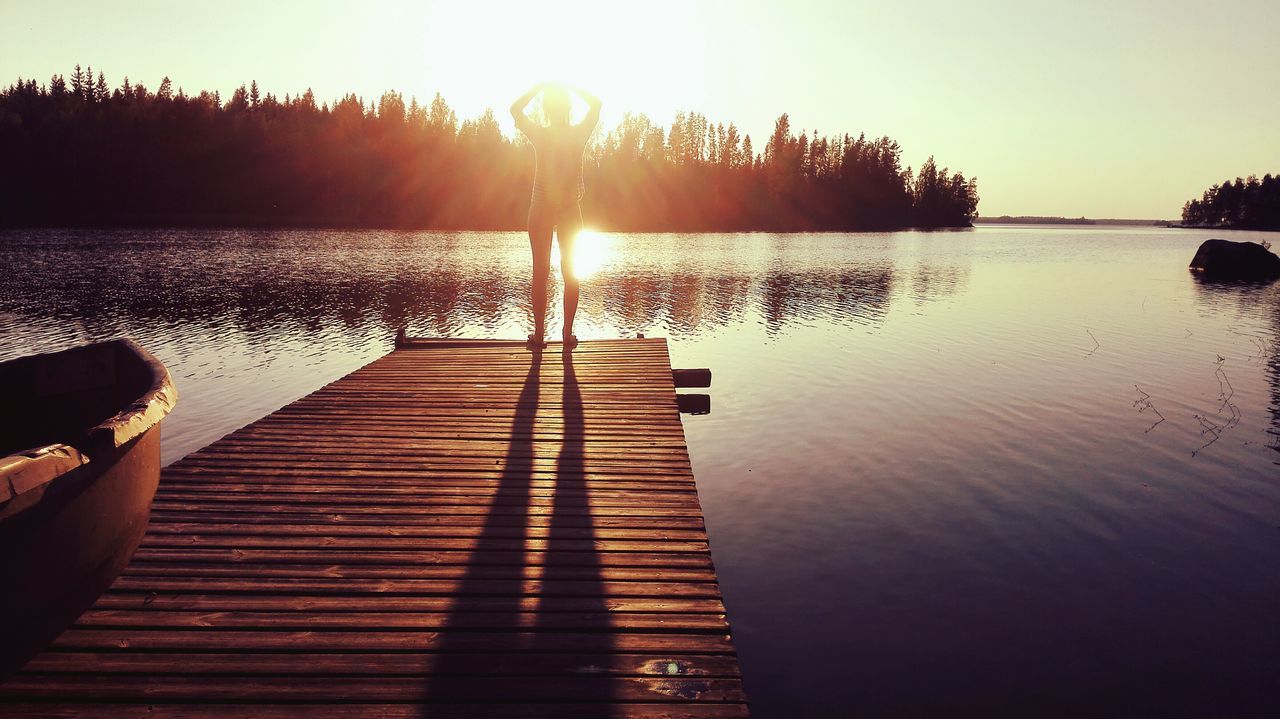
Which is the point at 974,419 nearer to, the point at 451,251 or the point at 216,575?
the point at 216,575

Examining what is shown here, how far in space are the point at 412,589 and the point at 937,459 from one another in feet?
24.5

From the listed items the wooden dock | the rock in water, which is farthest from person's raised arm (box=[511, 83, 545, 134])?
the rock in water

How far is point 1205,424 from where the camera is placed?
10.6 metres

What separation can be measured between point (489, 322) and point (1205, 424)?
652 inches

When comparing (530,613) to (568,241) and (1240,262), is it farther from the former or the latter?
(1240,262)

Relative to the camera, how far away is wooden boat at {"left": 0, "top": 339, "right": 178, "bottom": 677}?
2510mm

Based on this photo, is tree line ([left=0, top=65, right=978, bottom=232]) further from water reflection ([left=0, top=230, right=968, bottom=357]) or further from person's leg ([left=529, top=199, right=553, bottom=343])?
person's leg ([left=529, top=199, right=553, bottom=343])

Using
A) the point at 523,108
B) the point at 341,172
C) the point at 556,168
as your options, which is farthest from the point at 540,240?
the point at 341,172

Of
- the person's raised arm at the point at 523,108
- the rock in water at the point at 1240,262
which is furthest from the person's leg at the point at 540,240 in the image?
the rock in water at the point at 1240,262

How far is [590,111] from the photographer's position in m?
8.74

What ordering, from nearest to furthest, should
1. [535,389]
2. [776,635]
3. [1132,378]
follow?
1. [776,635]
2. [535,389]
3. [1132,378]

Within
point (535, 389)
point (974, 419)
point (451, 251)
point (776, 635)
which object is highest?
point (451, 251)

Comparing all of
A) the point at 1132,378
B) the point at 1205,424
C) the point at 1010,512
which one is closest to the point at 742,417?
the point at 1010,512

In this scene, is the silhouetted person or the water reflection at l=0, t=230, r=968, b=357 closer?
the silhouetted person
